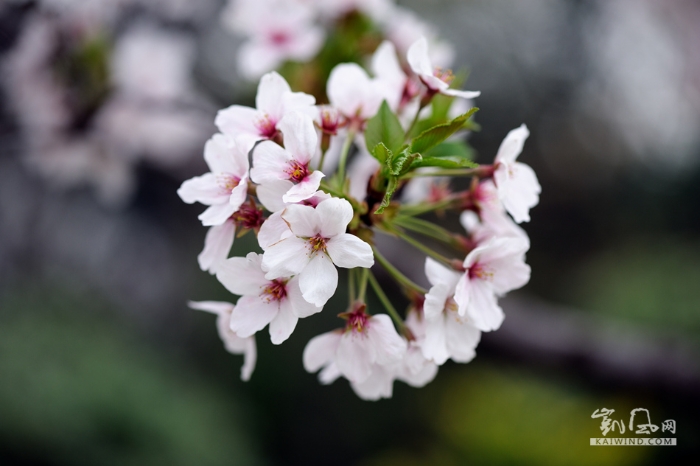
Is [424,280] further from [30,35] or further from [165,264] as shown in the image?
[165,264]

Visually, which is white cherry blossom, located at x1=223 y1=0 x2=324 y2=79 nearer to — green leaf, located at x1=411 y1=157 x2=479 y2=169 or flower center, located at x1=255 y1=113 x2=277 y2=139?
flower center, located at x1=255 y1=113 x2=277 y2=139

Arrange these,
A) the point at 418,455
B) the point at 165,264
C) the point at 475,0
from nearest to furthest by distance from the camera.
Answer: the point at 418,455 < the point at 165,264 < the point at 475,0

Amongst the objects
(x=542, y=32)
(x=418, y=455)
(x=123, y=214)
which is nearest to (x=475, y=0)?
(x=542, y=32)

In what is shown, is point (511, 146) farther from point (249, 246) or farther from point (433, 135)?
point (249, 246)

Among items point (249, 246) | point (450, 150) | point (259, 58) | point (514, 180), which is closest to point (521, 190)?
point (514, 180)

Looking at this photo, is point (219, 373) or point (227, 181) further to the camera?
point (219, 373)

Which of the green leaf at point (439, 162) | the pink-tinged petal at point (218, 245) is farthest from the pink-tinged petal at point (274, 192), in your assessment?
the green leaf at point (439, 162)
